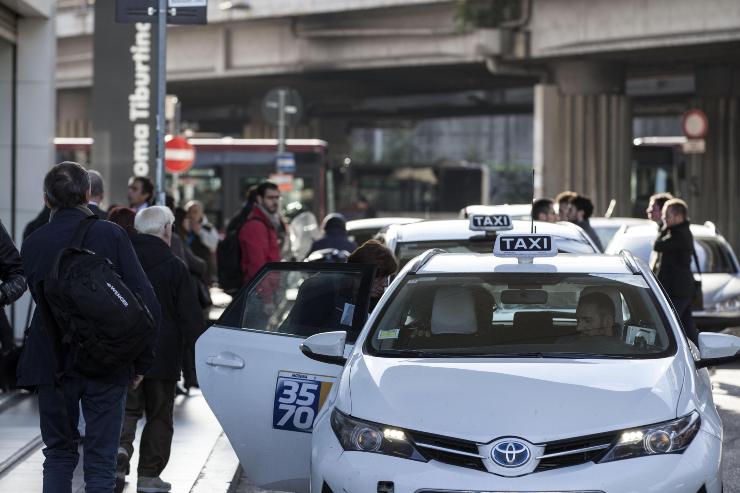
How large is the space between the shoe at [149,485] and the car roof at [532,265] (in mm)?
1920

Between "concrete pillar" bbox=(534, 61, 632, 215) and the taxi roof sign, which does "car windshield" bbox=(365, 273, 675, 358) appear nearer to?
the taxi roof sign

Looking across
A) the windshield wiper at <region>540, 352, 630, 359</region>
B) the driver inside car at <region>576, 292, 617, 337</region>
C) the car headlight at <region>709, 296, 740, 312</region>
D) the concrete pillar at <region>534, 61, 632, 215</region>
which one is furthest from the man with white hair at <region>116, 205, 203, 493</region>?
the concrete pillar at <region>534, 61, 632, 215</region>

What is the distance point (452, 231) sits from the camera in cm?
1091

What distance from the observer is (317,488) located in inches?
239

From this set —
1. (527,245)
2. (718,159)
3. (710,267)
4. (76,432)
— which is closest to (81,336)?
(76,432)

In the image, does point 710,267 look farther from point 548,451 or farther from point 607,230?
point 548,451

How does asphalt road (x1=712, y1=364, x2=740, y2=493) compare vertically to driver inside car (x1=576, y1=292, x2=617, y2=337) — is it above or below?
below

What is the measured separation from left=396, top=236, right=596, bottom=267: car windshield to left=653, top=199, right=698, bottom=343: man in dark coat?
3.12 meters

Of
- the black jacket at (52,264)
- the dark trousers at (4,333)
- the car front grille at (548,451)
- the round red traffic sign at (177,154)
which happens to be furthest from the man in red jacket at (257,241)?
the round red traffic sign at (177,154)

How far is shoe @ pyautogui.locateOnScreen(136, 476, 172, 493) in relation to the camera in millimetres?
8070

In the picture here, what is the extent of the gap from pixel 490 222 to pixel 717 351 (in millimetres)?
4147

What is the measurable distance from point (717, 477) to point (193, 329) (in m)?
3.07

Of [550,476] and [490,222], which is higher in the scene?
[490,222]

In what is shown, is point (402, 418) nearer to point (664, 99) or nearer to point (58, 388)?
point (58, 388)
